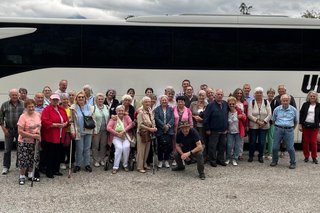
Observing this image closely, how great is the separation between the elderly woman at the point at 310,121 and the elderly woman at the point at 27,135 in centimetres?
574

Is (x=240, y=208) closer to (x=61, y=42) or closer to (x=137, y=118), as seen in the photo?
(x=137, y=118)

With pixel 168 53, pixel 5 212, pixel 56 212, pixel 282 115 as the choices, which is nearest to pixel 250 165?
pixel 282 115

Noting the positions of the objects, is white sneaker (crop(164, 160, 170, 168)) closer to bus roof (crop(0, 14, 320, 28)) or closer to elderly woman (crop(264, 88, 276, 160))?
elderly woman (crop(264, 88, 276, 160))

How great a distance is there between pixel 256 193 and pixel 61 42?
5820mm

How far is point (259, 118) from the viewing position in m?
8.43

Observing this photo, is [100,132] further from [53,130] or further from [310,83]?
[310,83]

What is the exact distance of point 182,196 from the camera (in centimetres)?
614

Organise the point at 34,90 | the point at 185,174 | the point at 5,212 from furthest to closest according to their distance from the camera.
Result: the point at 34,90 < the point at 185,174 < the point at 5,212

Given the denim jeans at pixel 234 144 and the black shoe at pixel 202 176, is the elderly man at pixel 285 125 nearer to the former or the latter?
the denim jeans at pixel 234 144

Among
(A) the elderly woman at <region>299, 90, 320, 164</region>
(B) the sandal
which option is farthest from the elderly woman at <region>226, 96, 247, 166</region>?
(B) the sandal

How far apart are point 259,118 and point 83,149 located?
389 cm

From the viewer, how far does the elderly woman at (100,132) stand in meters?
7.89

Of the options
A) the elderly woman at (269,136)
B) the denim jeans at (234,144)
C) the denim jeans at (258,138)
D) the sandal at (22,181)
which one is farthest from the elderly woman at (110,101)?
the elderly woman at (269,136)

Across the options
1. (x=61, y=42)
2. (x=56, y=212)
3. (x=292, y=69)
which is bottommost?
(x=56, y=212)
